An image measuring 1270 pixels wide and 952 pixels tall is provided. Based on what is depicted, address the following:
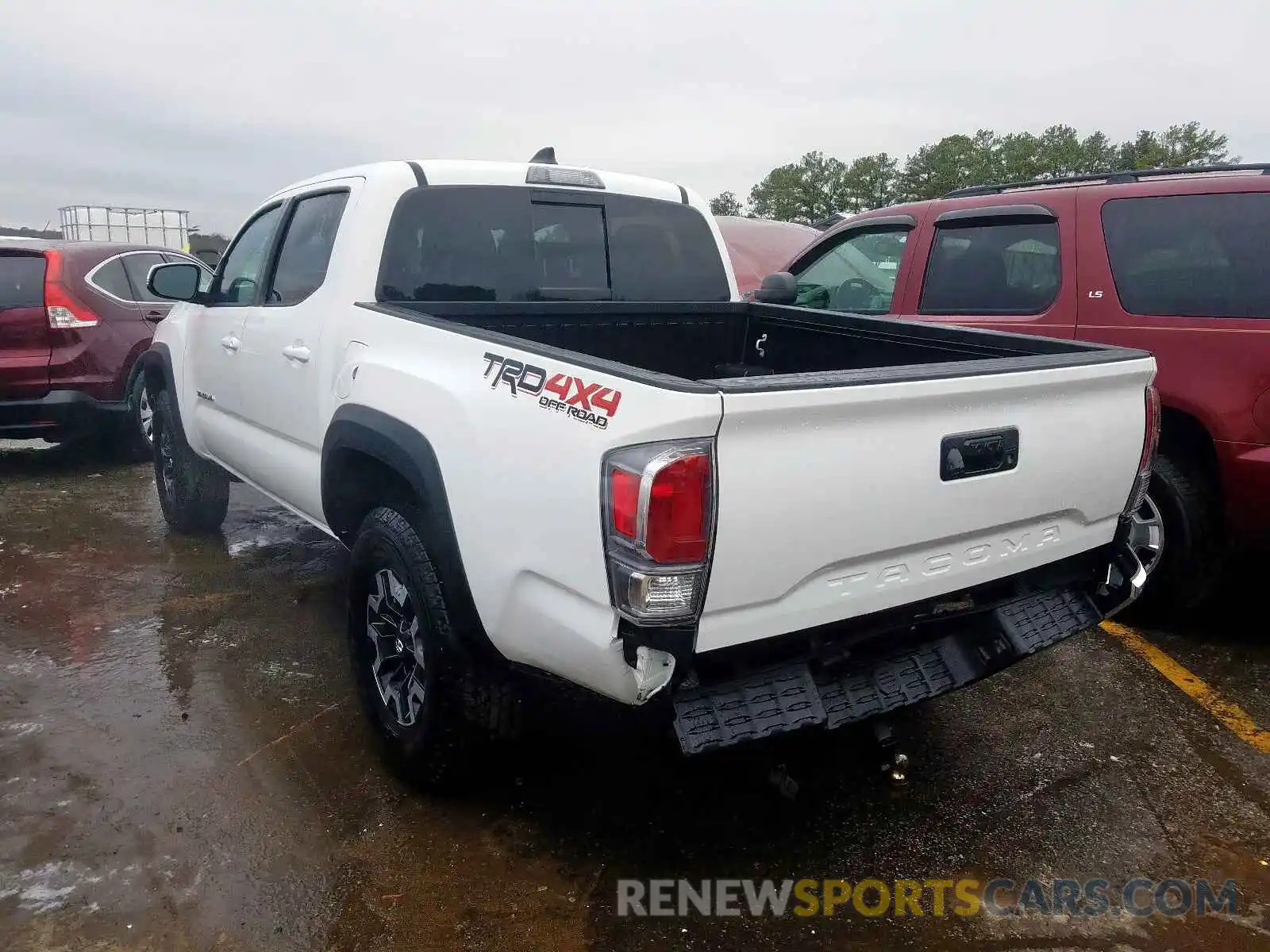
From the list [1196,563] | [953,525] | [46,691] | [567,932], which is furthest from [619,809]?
[1196,563]

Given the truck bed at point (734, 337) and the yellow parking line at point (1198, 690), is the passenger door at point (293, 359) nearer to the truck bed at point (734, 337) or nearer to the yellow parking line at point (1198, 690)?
the truck bed at point (734, 337)

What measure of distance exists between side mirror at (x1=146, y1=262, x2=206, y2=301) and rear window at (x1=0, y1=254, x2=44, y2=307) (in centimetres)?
276

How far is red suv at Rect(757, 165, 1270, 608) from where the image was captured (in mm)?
3607

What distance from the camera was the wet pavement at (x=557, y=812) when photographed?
2.31 m

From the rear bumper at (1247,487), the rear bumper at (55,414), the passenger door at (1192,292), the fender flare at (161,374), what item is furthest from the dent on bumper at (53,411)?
the rear bumper at (1247,487)

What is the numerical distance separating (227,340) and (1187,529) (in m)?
4.25

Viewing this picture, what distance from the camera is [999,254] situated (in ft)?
15.1

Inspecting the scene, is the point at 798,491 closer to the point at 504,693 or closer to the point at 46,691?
the point at 504,693

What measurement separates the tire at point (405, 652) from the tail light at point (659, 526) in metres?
0.78

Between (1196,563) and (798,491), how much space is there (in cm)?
275

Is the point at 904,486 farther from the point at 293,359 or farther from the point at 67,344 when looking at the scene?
the point at 67,344

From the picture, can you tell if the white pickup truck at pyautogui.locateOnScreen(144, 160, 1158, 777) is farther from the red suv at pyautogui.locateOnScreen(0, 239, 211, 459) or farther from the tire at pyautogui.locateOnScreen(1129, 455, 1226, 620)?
the red suv at pyautogui.locateOnScreen(0, 239, 211, 459)

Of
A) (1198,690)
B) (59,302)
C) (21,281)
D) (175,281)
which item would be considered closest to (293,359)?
(175,281)

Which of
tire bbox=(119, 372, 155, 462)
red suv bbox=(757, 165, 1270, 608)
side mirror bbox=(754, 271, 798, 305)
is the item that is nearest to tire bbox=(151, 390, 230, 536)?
tire bbox=(119, 372, 155, 462)
